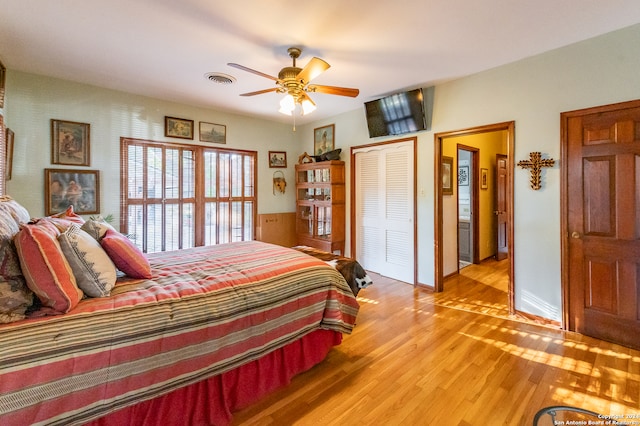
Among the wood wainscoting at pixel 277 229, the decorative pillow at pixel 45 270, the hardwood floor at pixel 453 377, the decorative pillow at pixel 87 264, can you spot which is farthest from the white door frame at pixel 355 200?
the decorative pillow at pixel 45 270

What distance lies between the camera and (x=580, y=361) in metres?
A: 2.12

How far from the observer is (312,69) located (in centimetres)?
222

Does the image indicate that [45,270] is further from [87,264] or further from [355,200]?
[355,200]

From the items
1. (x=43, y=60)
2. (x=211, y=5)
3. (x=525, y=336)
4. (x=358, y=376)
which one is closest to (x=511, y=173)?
(x=525, y=336)

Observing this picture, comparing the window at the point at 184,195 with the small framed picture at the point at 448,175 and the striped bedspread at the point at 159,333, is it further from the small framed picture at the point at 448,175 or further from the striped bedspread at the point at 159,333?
the small framed picture at the point at 448,175

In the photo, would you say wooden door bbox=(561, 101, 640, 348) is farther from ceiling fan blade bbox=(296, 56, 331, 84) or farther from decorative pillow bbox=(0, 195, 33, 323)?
decorative pillow bbox=(0, 195, 33, 323)

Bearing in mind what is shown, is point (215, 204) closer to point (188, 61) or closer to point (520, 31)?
point (188, 61)

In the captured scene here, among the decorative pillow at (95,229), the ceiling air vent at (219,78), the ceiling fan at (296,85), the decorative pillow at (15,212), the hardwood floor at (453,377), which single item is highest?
the ceiling air vent at (219,78)

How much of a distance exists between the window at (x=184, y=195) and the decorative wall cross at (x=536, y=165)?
12.8 feet

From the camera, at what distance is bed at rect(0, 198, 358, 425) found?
1104 millimetres

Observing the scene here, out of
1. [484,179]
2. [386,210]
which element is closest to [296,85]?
[386,210]

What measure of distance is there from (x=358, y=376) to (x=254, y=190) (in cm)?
368

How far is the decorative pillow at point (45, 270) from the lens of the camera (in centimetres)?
124

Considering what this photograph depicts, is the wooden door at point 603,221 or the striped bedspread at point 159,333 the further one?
the wooden door at point 603,221
